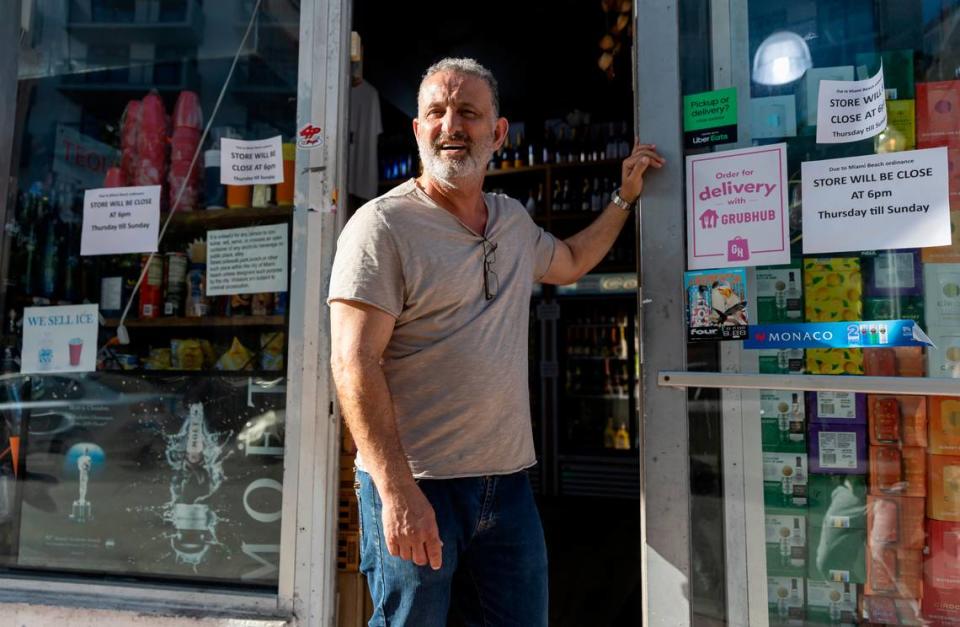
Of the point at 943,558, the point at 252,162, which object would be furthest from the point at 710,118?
the point at 252,162

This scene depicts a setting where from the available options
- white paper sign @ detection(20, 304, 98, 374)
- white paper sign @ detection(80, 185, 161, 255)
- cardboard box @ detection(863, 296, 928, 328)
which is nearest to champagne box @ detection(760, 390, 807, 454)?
cardboard box @ detection(863, 296, 928, 328)

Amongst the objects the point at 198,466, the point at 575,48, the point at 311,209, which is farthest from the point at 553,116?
the point at 198,466

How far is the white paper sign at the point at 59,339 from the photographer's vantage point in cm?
259

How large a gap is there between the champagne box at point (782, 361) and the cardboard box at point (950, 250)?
393 mm

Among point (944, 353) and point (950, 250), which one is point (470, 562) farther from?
point (950, 250)

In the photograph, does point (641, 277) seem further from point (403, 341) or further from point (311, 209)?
point (311, 209)

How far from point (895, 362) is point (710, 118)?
842 millimetres

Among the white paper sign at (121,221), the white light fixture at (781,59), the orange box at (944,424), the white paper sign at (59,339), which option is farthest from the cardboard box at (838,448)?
the white paper sign at (59,339)

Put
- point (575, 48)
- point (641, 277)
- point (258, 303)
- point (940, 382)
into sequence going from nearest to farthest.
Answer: point (940, 382) → point (641, 277) → point (258, 303) → point (575, 48)

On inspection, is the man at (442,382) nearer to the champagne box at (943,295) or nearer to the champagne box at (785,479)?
the champagne box at (785,479)

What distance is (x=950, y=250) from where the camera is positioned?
5.63ft

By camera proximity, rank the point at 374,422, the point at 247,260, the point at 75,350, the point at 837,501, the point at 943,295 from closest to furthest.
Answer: the point at 374,422 → the point at 943,295 → the point at 837,501 → the point at 247,260 → the point at 75,350

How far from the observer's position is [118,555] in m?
2.47

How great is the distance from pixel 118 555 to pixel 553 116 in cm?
485
